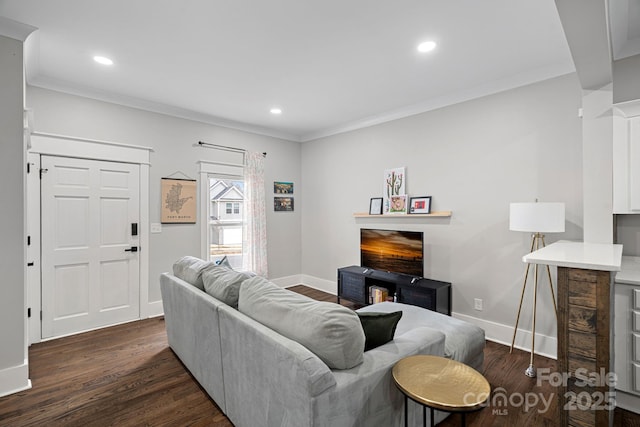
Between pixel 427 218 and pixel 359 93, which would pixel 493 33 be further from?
pixel 427 218

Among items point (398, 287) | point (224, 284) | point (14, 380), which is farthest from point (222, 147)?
point (14, 380)

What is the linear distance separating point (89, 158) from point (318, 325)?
138 inches

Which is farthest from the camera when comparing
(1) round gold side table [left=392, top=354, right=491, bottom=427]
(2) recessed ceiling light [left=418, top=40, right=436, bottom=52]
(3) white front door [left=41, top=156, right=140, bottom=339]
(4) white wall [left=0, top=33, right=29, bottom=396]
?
(3) white front door [left=41, top=156, right=140, bottom=339]

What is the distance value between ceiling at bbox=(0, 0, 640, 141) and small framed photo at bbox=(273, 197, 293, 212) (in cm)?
178

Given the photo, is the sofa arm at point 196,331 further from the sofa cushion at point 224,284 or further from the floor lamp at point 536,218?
the floor lamp at point 536,218

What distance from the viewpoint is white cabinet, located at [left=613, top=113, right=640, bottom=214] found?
88.7 inches

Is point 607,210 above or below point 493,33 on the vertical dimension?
below

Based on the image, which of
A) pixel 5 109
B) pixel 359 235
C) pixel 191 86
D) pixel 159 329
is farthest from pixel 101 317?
pixel 359 235

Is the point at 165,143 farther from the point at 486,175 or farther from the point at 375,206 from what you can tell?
the point at 486,175

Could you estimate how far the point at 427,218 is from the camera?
3795 millimetres

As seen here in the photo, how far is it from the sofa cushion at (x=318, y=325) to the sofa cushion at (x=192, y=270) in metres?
0.97

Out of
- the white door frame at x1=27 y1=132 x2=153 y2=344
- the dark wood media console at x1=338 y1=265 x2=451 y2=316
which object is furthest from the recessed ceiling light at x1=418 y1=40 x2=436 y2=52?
→ the white door frame at x1=27 y1=132 x2=153 y2=344

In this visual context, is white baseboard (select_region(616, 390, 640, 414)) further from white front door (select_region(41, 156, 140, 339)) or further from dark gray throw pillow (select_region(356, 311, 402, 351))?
white front door (select_region(41, 156, 140, 339))

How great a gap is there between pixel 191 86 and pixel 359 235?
2.94 meters
